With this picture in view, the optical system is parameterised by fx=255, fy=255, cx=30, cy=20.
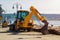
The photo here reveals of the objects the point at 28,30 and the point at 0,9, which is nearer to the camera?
the point at 28,30

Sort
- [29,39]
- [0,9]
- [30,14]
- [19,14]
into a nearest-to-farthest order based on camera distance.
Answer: [29,39]
[30,14]
[19,14]
[0,9]

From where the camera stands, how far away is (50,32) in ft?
96.3

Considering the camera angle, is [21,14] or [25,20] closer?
[25,20]

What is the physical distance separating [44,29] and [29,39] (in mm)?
5104

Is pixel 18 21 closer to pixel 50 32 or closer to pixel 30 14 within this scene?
pixel 30 14

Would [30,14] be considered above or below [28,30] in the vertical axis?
above

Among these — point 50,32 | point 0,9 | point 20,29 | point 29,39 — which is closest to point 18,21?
point 20,29

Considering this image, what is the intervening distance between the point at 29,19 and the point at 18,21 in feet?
5.37

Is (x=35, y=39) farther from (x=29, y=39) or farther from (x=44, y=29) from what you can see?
(x=44, y=29)

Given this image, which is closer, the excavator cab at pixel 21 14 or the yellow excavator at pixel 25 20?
the yellow excavator at pixel 25 20

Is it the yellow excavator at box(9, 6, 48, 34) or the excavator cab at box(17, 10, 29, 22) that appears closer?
the yellow excavator at box(9, 6, 48, 34)

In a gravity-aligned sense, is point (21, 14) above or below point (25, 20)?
above

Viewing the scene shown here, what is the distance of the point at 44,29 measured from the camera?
27.9 metres

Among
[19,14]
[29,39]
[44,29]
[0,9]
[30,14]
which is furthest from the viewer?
[0,9]
